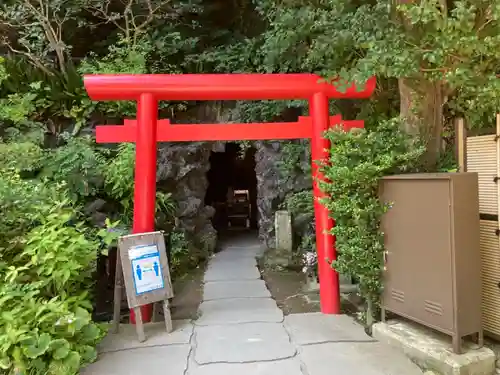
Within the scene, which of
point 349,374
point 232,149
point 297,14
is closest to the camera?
point 349,374

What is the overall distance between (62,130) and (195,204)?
11.1 ft

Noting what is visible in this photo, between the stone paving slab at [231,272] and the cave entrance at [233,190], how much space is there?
644 cm

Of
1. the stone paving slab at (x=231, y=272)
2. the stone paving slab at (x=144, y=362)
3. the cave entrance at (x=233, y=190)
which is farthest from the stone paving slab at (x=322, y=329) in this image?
the cave entrance at (x=233, y=190)

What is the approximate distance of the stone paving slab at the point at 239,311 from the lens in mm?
5059

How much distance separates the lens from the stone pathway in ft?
12.4

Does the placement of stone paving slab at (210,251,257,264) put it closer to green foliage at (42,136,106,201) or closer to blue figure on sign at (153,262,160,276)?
green foliage at (42,136,106,201)

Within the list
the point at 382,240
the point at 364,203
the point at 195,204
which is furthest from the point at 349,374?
the point at 195,204

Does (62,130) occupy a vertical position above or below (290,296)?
above

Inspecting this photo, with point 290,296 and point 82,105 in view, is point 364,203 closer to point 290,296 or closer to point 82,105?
point 290,296

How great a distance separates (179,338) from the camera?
4.55 meters

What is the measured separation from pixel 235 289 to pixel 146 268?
227 centimetres

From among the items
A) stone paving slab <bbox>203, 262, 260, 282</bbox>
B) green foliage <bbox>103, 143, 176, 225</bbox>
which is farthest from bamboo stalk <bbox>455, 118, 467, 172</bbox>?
green foliage <bbox>103, 143, 176, 225</bbox>

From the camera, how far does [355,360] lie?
3.91 metres

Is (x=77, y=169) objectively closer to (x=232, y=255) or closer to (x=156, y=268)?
(x=156, y=268)
